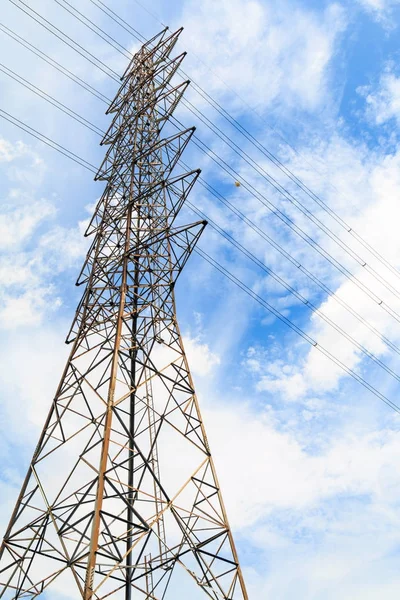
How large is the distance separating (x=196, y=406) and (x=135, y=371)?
2.58 metres

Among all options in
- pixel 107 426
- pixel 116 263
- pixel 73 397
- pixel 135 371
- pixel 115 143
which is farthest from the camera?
pixel 115 143

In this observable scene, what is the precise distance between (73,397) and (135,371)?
7.61ft

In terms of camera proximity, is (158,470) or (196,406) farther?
(158,470)

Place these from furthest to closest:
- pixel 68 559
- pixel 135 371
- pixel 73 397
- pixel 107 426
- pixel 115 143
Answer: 1. pixel 115 143
2. pixel 135 371
3. pixel 73 397
4. pixel 107 426
5. pixel 68 559

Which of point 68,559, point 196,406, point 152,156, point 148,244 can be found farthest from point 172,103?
point 68,559

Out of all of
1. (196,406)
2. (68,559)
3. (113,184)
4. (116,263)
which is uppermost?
(113,184)

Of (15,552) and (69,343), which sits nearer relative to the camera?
(15,552)

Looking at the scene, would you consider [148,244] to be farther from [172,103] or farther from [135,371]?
[172,103]

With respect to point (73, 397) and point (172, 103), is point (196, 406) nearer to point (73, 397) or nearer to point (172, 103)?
point (73, 397)

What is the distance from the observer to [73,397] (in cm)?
1448

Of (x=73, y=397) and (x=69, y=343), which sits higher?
(x=69, y=343)

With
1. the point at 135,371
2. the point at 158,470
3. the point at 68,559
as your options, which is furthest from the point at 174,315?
the point at 68,559

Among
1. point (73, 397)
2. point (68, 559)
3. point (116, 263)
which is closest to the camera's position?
point (68, 559)

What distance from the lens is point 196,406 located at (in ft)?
48.1
